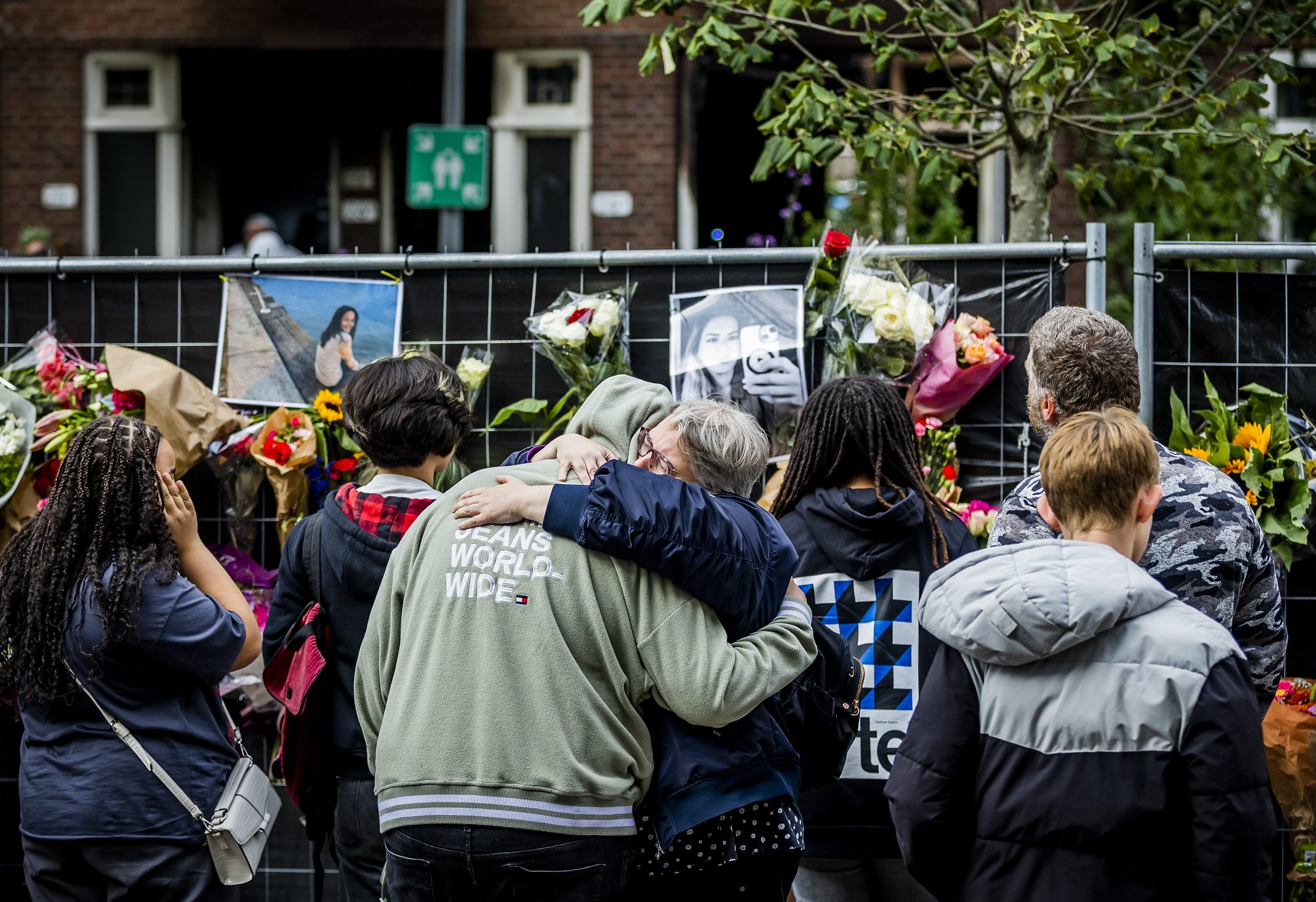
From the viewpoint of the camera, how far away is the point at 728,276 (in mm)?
3857

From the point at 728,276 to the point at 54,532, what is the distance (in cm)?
206

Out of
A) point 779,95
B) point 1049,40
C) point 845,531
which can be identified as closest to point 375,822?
point 845,531

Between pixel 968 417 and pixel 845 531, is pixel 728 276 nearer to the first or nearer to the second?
pixel 968 417

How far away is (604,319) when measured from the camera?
147 inches

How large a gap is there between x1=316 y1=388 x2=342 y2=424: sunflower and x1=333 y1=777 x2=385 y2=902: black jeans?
131cm

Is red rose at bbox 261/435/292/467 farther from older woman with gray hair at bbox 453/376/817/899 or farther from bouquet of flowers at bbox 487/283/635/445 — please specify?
older woman with gray hair at bbox 453/376/817/899

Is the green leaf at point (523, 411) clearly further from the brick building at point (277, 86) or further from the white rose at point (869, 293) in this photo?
the brick building at point (277, 86)

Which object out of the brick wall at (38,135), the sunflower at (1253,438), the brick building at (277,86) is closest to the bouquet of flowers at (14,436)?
the sunflower at (1253,438)

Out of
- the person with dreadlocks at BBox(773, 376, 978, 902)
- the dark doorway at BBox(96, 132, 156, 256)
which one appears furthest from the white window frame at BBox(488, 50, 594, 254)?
the person with dreadlocks at BBox(773, 376, 978, 902)

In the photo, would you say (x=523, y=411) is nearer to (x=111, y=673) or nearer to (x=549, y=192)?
(x=111, y=673)

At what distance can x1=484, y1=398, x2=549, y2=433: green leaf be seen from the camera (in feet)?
12.6

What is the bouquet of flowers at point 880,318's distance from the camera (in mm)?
3605

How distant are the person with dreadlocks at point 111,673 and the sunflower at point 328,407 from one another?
3.22 feet

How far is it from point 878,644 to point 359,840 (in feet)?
4.34
